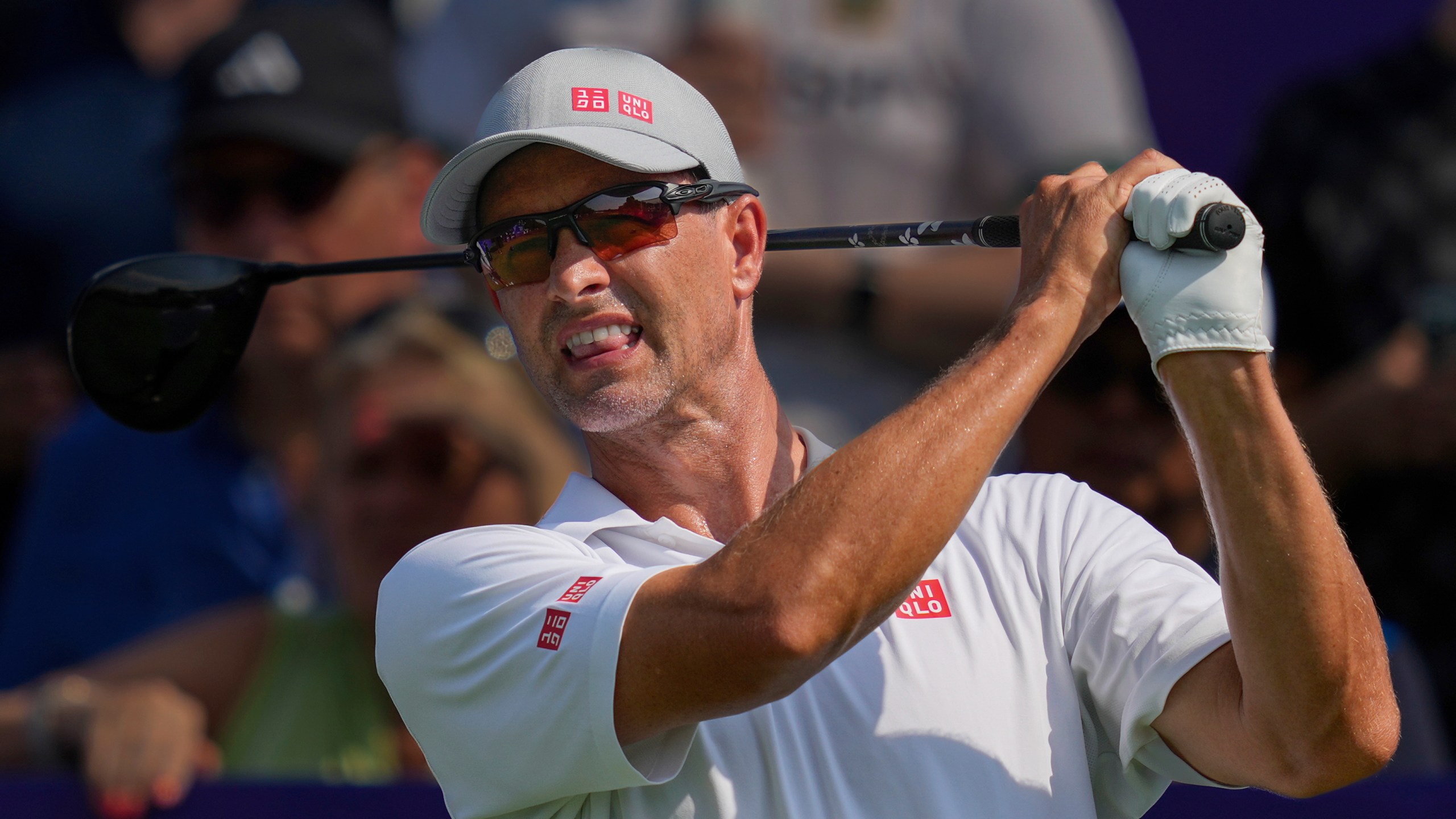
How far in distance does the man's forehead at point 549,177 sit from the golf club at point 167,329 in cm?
24

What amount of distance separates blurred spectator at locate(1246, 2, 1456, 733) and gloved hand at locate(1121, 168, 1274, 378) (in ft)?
7.32

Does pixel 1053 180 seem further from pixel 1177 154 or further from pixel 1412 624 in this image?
pixel 1177 154

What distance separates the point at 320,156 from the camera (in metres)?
4.47

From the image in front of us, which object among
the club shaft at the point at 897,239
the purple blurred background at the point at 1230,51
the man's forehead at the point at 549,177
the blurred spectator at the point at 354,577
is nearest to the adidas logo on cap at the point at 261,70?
the blurred spectator at the point at 354,577

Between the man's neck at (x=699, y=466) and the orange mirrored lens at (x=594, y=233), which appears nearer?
the orange mirrored lens at (x=594, y=233)

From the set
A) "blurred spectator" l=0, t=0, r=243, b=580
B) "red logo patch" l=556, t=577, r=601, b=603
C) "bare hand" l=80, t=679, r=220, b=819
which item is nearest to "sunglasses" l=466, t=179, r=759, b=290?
"red logo patch" l=556, t=577, r=601, b=603

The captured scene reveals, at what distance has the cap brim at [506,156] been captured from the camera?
2342mm

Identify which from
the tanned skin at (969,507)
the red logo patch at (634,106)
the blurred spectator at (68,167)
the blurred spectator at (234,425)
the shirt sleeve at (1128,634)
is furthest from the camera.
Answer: the blurred spectator at (68,167)

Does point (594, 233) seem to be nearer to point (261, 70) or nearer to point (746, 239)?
point (746, 239)

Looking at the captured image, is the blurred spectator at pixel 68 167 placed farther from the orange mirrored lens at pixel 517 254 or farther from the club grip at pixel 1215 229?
the club grip at pixel 1215 229

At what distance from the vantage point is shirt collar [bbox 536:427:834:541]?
2346mm

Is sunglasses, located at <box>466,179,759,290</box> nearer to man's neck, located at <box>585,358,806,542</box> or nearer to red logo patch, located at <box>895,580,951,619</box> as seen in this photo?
man's neck, located at <box>585,358,806,542</box>

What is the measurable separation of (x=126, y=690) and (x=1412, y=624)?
2.97m

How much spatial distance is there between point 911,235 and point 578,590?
68 cm
